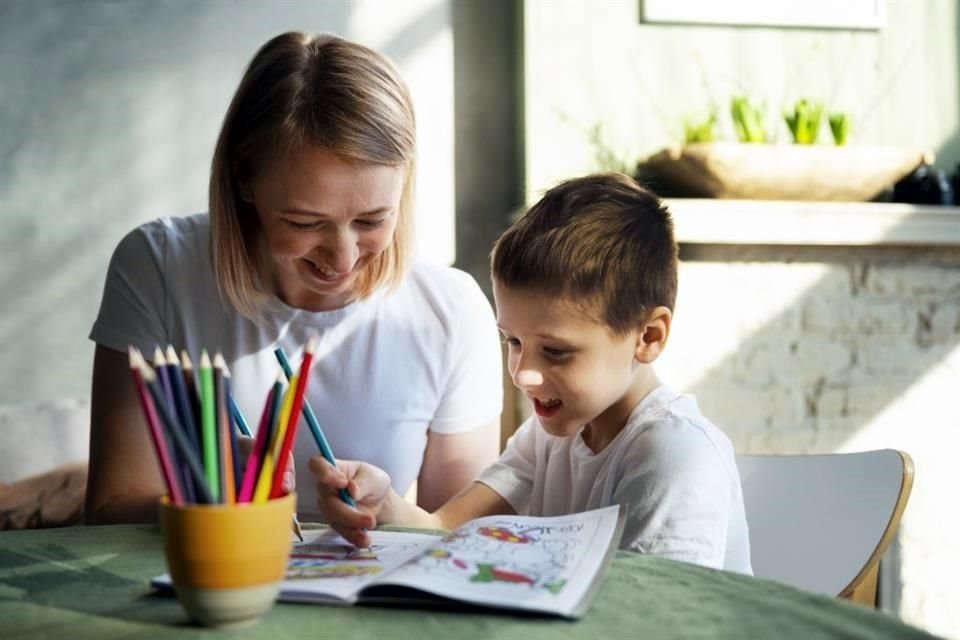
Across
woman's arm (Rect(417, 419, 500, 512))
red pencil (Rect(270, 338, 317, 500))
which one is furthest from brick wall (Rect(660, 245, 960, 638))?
red pencil (Rect(270, 338, 317, 500))

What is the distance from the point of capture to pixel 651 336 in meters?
1.45

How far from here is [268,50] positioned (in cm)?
153

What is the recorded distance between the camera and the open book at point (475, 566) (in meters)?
0.78

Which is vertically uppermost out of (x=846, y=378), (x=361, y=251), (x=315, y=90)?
(x=315, y=90)

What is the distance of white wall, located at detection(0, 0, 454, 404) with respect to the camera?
3.18 m

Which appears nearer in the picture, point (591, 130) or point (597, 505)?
point (597, 505)

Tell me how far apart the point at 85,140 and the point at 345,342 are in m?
1.93

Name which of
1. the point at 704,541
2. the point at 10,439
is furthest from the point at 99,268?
the point at 704,541

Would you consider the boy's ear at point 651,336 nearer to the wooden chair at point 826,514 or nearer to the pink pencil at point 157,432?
the wooden chair at point 826,514

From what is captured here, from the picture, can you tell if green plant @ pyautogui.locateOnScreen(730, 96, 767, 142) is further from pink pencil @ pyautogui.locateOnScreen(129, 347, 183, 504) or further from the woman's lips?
pink pencil @ pyautogui.locateOnScreen(129, 347, 183, 504)

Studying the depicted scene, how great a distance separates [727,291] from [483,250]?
786 millimetres

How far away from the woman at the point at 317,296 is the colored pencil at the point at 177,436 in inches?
25.4

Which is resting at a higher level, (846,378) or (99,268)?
(99,268)

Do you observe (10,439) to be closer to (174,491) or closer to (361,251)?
(361,251)
